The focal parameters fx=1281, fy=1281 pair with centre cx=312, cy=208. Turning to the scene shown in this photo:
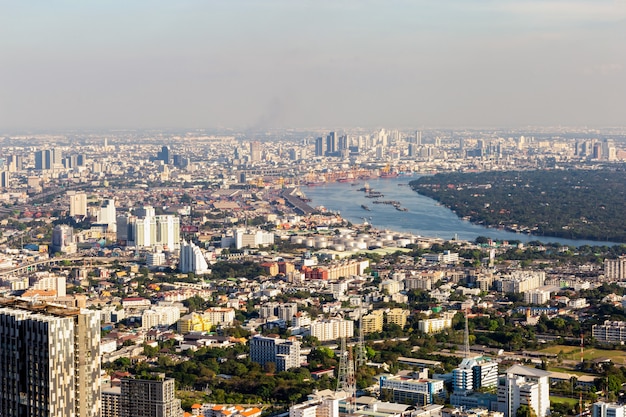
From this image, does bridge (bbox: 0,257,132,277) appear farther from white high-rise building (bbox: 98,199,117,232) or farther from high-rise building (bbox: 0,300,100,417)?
high-rise building (bbox: 0,300,100,417)

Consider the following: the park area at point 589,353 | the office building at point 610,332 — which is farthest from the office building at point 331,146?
the park area at point 589,353

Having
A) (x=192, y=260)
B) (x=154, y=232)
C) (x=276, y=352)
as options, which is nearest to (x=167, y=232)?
(x=154, y=232)

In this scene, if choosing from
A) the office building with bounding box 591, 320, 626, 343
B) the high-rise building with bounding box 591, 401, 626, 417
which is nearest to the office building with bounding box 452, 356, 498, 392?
the high-rise building with bounding box 591, 401, 626, 417

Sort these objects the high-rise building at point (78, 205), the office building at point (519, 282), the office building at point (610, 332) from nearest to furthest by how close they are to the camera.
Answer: the office building at point (610, 332)
the office building at point (519, 282)
the high-rise building at point (78, 205)

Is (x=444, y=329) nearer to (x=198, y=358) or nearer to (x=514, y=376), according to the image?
(x=198, y=358)

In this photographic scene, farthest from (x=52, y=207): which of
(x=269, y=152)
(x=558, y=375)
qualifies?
(x=269, y=152)

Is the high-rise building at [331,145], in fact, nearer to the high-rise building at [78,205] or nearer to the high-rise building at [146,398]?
the high-rise building at [78,205]

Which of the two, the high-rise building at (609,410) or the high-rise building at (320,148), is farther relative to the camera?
the high-rise building at (320,148)
